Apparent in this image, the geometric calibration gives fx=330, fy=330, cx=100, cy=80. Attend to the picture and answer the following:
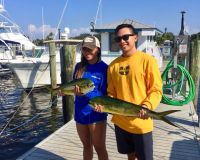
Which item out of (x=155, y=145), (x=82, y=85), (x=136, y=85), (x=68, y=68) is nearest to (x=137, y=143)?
(x=136, y=85)

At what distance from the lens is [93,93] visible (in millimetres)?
3885

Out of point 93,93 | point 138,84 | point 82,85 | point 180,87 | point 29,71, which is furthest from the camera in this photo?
point 29,71

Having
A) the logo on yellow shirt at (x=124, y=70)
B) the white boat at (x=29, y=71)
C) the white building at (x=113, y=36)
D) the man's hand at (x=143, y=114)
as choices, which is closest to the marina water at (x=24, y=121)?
the white boat at (x=29, y=71)

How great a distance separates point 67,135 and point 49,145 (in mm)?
748

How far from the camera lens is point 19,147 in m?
9.10

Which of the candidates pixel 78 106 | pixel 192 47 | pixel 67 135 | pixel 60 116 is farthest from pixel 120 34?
pixel 60 116

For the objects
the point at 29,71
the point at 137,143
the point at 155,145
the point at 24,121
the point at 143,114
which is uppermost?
the point at 143,114

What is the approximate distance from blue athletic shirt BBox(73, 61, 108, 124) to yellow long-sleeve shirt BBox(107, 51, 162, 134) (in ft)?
1.34

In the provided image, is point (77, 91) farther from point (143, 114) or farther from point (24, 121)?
point (24, 121)

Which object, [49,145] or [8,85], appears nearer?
[49,145]

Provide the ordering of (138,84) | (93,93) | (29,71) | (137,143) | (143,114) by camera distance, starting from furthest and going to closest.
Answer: (29,71) → (93,93) → (137,143) → (138,84) → (143,114)

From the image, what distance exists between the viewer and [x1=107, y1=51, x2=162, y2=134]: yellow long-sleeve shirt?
3248 millimetres

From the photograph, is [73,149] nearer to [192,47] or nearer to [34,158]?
[34,158]

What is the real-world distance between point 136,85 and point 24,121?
952 cm
